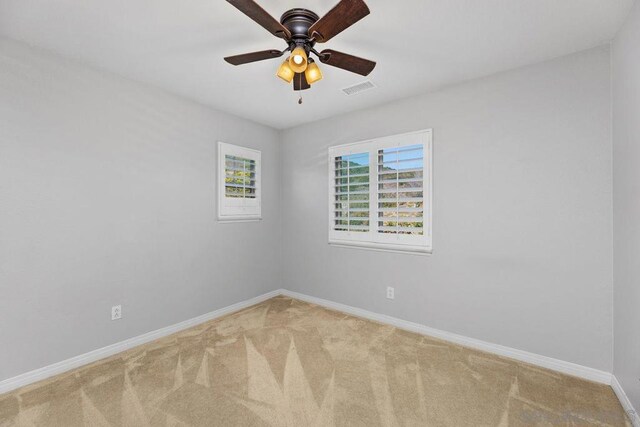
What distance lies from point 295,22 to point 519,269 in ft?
8.46

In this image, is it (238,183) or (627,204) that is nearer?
(627,204)

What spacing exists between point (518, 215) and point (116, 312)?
3651 mm

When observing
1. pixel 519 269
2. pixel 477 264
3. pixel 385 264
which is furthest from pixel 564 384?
pixel 385 264

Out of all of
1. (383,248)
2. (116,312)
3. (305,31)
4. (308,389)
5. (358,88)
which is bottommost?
(308,389)

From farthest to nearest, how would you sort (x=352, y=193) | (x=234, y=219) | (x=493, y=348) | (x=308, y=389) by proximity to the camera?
(x=234, y=219) → (x=352, y=193) → (x=493, y=348) → (x=308, y=389)

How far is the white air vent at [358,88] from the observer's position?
9.29 ft

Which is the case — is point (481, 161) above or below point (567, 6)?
below

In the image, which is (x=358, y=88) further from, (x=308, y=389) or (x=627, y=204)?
(x=308, y=389)

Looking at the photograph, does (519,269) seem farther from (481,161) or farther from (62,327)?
(62,327)

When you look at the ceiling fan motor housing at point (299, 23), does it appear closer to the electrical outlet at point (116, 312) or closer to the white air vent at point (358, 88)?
the white air vent at point (358, 88)

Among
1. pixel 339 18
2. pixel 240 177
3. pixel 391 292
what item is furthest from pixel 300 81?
pixel 391 292

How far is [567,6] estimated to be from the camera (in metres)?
1.77

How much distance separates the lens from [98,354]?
8.25 ft

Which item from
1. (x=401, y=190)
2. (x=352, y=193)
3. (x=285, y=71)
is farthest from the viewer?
(x=352, y=193)
